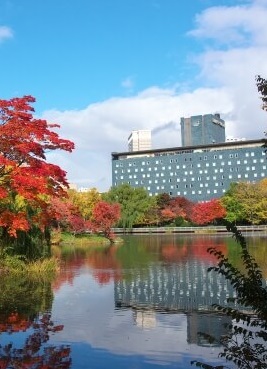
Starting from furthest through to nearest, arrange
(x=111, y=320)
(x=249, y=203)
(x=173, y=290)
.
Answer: (x=249, y=203) → (x=173, y=290) → (x=111, y=320)

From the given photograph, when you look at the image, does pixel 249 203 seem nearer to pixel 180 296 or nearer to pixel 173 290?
pixel 173 290

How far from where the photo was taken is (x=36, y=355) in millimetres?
8227

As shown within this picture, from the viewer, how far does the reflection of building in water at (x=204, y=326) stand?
9.49 m

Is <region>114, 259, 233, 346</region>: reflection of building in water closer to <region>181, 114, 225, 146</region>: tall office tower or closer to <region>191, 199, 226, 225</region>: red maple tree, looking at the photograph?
A: <region>191, 199, 226, 225</region>: red maple tree

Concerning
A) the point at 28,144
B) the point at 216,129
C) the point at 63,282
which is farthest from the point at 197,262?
the point at 216,129

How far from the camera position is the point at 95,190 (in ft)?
226

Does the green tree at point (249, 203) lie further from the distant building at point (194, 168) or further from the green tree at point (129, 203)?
the distant building at point (194, 168)

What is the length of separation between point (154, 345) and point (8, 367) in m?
2.85

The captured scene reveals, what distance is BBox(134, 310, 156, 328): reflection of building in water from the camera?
423 inches

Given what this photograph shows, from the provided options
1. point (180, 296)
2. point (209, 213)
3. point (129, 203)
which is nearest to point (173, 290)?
point (180, 296)

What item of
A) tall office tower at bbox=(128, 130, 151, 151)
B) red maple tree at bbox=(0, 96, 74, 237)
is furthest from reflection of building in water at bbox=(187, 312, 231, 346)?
tall office tower at bbox=(128, 130, 151, 151)

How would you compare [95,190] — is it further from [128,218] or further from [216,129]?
[216,129]

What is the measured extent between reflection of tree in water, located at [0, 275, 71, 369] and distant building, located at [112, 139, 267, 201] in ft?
320

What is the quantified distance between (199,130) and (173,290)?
137 meters
